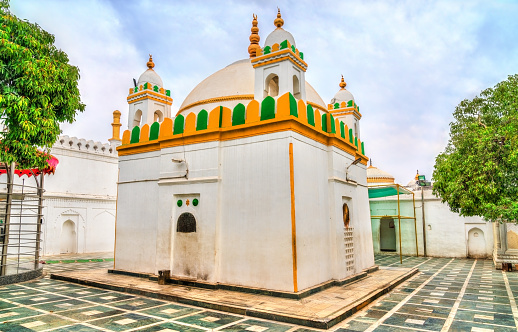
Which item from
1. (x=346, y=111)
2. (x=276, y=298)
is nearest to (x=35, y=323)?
(x=276, y=298)

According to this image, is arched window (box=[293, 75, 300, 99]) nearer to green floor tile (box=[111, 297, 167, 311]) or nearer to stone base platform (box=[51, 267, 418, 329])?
stone base platform (box=[51, 267, 418, 329])

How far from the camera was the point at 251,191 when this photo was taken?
7.58 m

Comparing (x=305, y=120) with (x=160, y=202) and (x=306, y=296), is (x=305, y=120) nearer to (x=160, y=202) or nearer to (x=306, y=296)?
(x=306, y=296)

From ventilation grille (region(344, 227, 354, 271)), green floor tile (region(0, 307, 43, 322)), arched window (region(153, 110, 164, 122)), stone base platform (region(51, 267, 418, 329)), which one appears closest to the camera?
stone base platform (region(51, 267, 418, 329))

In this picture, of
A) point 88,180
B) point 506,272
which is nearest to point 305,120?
point 506,272

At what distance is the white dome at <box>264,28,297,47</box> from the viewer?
28.4 feet

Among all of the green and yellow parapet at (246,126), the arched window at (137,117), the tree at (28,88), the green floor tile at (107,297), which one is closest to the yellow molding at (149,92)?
the arched window at (137,117)

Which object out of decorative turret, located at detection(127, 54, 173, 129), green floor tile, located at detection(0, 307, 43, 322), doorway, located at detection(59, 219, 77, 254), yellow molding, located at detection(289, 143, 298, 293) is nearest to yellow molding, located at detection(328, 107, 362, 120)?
yellow molding, located at detection(289, 143, 298, 293)

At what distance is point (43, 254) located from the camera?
53.8 ft

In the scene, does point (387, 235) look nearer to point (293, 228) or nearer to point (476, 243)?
point (476, 243)

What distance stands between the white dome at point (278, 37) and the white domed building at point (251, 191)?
1.4 inches

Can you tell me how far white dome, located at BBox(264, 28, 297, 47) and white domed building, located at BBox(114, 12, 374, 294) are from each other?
0.04 metres

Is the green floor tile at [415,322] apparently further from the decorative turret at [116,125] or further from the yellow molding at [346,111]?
the decorative turret at [116,125]

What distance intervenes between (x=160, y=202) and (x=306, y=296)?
4523 mm
